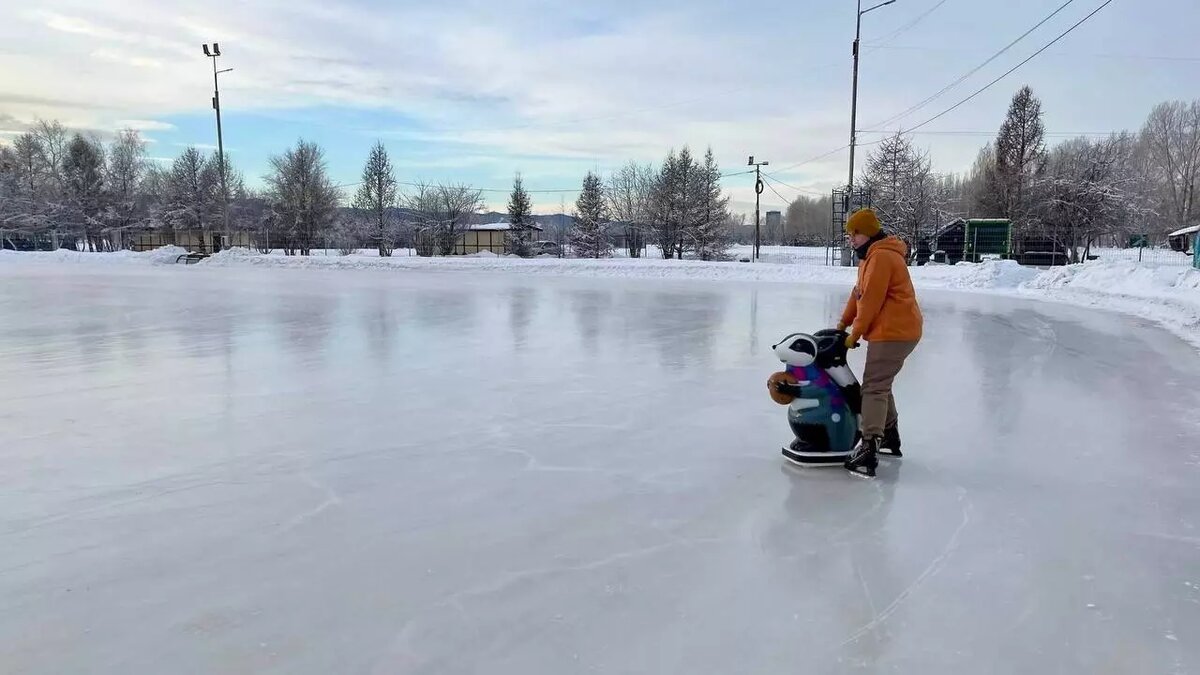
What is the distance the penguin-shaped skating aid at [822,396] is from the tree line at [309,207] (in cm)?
4047

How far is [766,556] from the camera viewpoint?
10.4 ft

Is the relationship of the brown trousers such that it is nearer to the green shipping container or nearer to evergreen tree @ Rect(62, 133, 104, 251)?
the green shipping container

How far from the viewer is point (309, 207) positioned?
170ft

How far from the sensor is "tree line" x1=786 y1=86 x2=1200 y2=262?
120 ft

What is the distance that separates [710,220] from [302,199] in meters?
30.1

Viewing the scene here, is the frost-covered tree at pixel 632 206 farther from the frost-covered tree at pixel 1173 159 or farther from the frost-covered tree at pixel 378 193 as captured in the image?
the frost-covered tree at pixel 1173 159

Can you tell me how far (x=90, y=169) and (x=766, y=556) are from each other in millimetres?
69425

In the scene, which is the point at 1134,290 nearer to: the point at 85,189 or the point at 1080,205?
the point at 1080,205

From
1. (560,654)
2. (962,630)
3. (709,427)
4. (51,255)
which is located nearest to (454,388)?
(709,427)

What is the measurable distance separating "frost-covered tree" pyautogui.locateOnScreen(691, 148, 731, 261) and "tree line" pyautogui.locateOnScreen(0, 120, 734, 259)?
0.08m

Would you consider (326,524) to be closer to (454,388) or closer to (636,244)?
(454,388)

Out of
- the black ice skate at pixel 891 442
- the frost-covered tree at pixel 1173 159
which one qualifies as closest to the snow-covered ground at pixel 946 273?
the black ice skate at pixel 891 442

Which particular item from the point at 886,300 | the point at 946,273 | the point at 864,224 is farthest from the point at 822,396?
the point at 946,273

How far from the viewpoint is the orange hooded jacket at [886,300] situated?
4.09 meters
